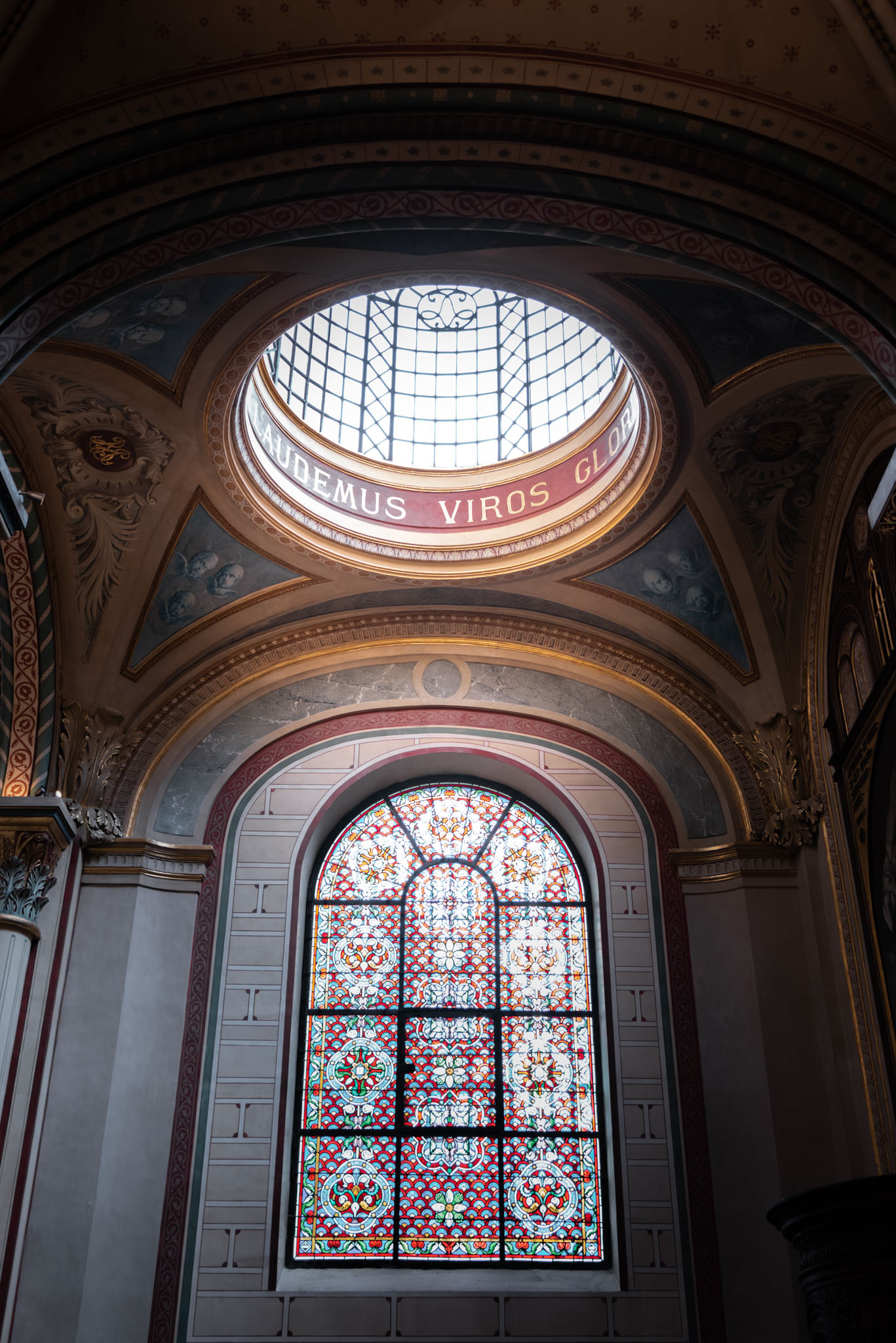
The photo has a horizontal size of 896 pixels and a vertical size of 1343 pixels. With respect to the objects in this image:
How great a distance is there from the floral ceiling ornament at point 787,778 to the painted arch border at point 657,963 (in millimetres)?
928

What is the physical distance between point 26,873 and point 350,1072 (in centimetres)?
315

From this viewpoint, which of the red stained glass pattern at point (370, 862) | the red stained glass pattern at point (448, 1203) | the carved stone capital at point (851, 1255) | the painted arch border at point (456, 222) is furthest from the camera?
the red stained glass pattern at point (370, 862)

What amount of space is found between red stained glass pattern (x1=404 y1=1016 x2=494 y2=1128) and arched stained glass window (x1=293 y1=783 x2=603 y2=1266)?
0.5 inches

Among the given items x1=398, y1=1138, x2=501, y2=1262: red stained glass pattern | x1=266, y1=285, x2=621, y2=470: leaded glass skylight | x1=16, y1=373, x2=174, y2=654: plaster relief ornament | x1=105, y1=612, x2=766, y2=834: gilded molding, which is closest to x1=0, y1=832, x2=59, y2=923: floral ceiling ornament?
x1=105, y1=612, x2=766, y2=834: gilded molding

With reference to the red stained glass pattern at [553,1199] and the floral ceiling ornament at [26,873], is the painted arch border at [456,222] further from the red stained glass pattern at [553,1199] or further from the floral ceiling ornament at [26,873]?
the red stained glass pattern at [553,1199]

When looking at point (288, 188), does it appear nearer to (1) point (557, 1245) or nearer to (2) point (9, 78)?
(2) point (9, 78)

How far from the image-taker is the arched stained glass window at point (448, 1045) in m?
10.1

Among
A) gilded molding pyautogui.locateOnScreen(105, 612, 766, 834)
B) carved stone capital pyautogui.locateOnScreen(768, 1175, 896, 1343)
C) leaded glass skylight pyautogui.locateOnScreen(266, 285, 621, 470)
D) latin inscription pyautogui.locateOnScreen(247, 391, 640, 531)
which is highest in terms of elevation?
leaded glass skylight pyautogui.locateOnScreen(266, 285, 621, 470)

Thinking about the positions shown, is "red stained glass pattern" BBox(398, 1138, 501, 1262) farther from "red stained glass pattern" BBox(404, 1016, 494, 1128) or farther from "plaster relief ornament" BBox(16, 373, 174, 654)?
"plaster relief ornament" BBox(16, 373, 174, 654)

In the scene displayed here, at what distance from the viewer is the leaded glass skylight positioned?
12859 millimetres

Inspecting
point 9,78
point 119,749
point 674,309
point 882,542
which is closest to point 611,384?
point 674,309

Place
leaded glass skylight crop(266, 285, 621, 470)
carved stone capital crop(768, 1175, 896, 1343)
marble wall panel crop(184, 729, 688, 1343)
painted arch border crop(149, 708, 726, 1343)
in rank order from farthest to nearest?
1. leaded glass skylight crop(266, 285, 621, 470)
2. painted arch border crop(149, 708, 726, 1343)
3. marble wall panel crop(184, 729, 688, 1343)
4. carved stone capital crop(768, 1175, 896, 1343)

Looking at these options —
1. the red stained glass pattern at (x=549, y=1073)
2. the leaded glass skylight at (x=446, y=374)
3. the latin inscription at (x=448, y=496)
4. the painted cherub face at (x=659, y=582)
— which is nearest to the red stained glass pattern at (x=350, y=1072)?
the red stained glass pattern at (x=549, y=1073)

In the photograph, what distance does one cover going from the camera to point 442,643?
1255 cm
